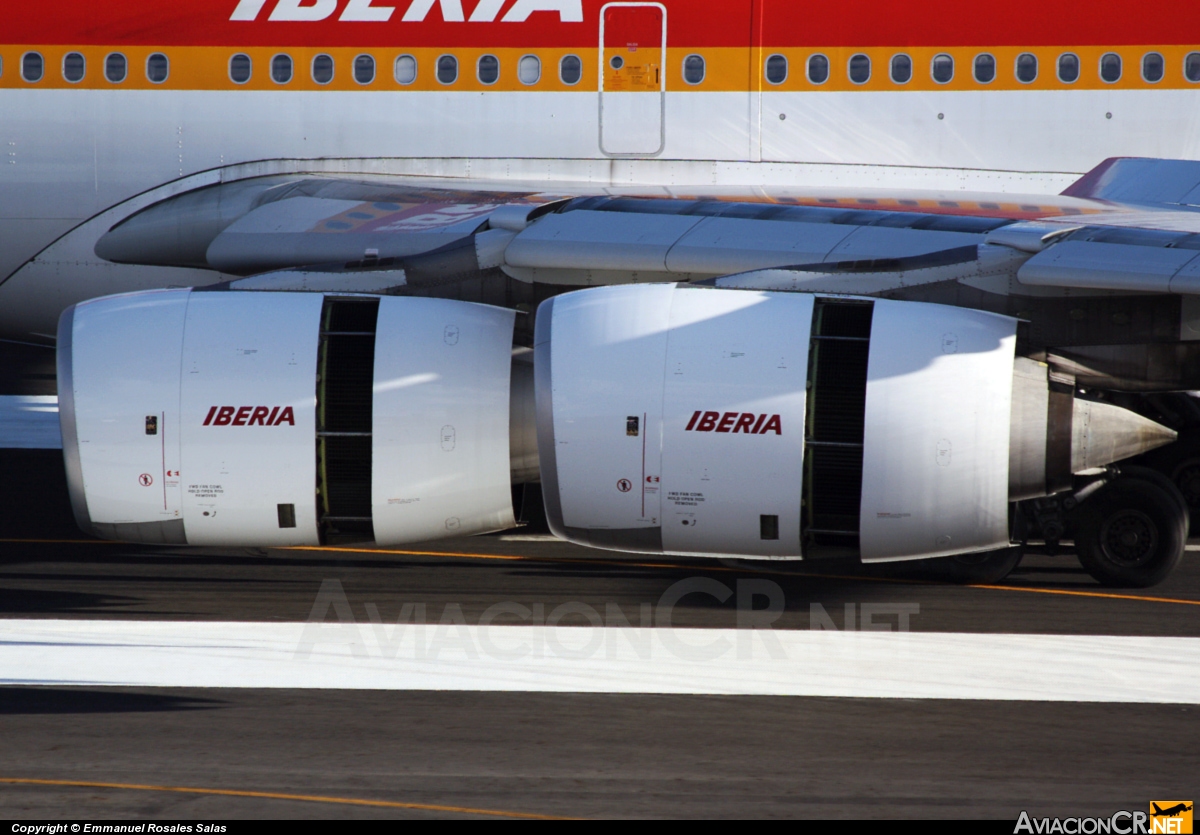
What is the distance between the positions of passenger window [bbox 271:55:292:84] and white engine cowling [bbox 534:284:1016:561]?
4313 millimetres

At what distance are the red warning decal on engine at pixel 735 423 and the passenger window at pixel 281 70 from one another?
5321 millimetres

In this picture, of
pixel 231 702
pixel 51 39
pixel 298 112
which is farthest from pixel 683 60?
pixel 231 702

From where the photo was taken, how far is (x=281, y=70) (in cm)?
1141

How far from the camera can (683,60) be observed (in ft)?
37.2

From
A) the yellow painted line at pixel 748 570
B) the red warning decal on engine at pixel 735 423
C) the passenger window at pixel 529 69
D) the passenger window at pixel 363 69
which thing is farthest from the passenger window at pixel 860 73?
the yellow painted line at pixel 748 570

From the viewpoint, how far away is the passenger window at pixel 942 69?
11352 mm

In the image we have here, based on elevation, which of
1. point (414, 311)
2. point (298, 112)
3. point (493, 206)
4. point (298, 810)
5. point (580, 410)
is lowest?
point (298, 810)

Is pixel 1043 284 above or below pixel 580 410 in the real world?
above

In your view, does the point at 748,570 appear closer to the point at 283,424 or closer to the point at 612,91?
the point at 283,424

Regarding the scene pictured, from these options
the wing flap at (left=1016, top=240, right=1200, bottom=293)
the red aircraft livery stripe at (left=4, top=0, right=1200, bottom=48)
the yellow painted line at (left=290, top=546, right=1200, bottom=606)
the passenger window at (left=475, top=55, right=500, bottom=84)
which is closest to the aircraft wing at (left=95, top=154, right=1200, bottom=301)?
the wing flap at (left=1016, top=240, right=1200, bottom=293)

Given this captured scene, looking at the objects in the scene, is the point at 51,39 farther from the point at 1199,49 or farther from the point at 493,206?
the point at 1199,49

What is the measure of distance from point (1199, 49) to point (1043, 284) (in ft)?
14.1

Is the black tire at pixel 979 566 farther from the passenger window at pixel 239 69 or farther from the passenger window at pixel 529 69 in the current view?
the passenger window at pixel 239 69

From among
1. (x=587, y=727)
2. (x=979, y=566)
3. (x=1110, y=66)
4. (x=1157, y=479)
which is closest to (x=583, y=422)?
(x=587, y=727)
